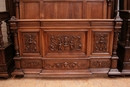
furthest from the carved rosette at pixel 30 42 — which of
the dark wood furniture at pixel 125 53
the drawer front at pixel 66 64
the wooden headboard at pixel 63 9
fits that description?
the dark wood furniture at pixel 125 53

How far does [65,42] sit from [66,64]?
35 centimetres

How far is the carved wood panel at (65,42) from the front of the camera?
2.19 metres

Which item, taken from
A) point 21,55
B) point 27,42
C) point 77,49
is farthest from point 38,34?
point 77,49

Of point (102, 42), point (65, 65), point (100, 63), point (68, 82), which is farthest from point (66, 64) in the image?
point (102, 42)

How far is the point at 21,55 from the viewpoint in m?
2.27

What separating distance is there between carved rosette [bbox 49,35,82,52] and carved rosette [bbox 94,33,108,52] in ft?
0.80

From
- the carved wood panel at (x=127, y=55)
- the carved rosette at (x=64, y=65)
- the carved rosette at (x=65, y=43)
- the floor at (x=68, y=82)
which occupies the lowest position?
the floor at (x=68, y=82)

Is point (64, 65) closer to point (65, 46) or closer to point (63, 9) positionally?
point (65, 46)

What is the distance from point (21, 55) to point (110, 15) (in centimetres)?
172

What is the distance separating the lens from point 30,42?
2205mm

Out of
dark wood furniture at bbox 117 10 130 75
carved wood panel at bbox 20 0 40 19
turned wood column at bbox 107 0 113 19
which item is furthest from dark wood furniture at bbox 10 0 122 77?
turned wood column at bbox 107 0 113 19

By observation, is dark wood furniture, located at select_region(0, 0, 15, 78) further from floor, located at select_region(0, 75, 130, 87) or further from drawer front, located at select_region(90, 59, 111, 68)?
drawer front, located at select_region(90, 59, 111, 68)

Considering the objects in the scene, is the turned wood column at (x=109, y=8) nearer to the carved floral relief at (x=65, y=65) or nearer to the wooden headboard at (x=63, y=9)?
the wooden headboard at (x=63, y=9)

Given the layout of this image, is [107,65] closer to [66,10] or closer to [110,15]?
[110,15]
